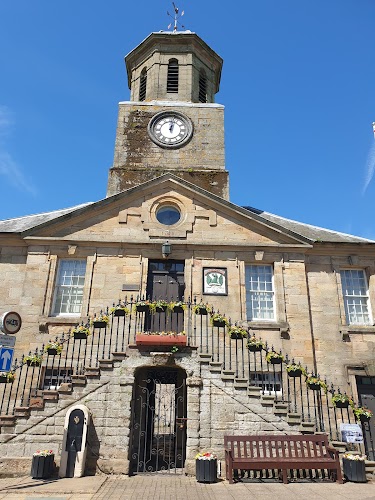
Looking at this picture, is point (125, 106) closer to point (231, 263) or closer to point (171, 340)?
point (231, 263)

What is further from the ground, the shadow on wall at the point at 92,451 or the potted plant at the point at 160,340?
the potted plant at the point at 160,340

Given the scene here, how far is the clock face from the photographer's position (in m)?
18.8

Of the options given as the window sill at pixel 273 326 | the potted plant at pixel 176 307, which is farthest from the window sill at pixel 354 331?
the potted plant at pixel 176 307

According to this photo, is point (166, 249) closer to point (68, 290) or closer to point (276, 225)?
point (68, 290)

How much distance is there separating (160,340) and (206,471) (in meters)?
3.16

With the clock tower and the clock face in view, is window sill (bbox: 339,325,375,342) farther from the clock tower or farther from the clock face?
the clock face

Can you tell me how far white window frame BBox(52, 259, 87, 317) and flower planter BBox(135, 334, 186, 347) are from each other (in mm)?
3907

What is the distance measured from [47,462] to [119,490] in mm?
2004

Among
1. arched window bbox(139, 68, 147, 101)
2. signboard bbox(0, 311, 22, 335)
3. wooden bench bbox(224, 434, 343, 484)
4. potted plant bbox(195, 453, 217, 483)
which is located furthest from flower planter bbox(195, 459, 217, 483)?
arched window bbox(139, 68, 147, 101)

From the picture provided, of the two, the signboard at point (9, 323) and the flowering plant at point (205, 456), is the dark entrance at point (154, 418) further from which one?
the signboard at point (9, 323)

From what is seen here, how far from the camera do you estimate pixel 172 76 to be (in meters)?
20.6

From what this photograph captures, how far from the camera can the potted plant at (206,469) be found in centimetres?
843

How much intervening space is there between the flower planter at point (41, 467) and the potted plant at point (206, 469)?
3.30 meters

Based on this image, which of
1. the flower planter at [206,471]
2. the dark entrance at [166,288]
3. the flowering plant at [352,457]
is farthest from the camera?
the dark entrance at [166,288]
